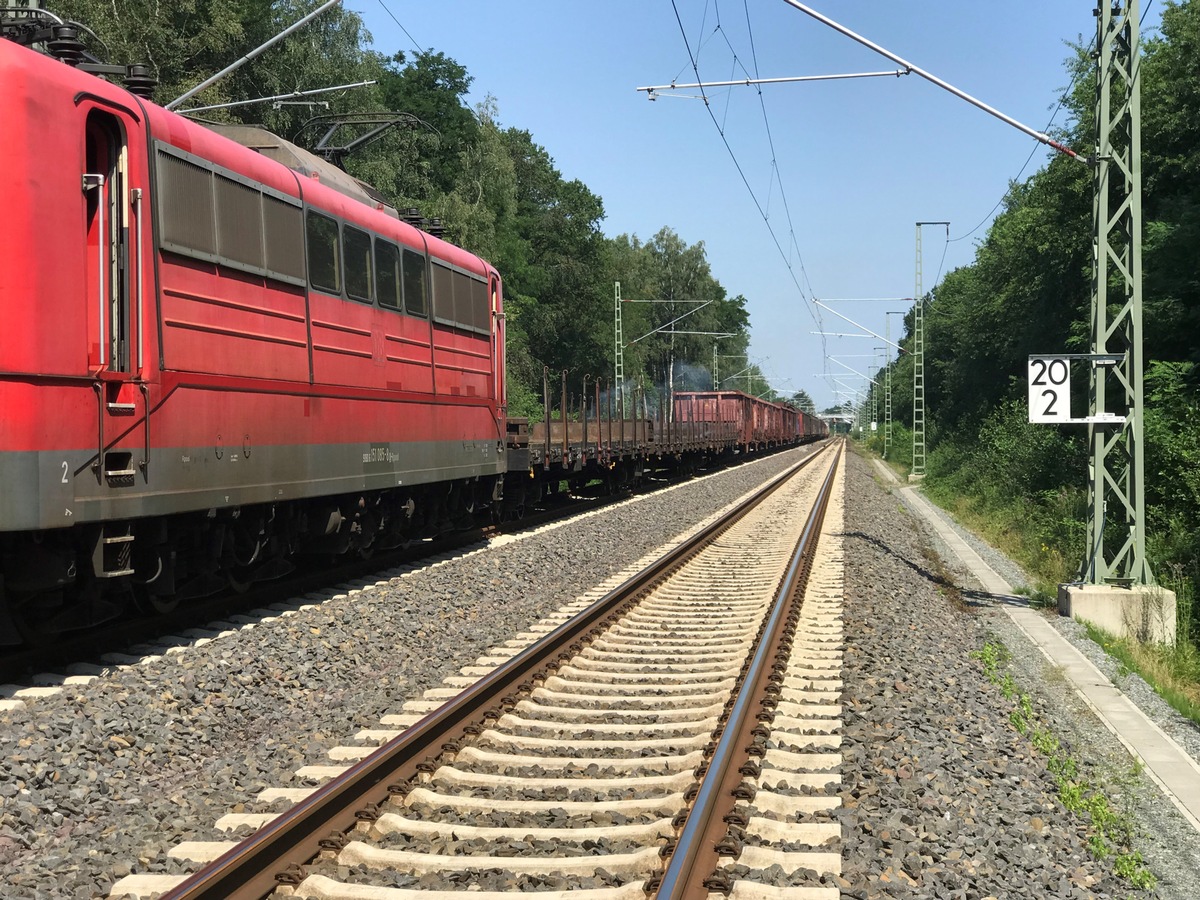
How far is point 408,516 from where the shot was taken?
1348cm

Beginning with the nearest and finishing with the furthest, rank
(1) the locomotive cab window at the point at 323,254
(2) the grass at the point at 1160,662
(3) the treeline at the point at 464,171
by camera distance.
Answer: (2) the grass at the point at 1160,662
(1) the locomotive cab window at the point at 323,254
(3) the treeline at the point at 464,171

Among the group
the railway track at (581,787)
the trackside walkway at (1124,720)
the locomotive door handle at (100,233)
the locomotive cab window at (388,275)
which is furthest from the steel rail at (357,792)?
the locomotive cab window at (388,275)

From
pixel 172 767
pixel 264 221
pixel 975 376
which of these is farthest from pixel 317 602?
pixel 975 376

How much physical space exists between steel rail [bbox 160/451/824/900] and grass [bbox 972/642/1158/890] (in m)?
3.00

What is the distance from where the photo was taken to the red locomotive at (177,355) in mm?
6938

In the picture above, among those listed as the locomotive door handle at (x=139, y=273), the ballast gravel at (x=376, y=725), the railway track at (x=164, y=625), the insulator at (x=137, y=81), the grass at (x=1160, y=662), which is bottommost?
the grass at (x=1160, y=662)

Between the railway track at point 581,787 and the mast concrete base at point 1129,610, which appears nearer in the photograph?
the railway track at point 581,787

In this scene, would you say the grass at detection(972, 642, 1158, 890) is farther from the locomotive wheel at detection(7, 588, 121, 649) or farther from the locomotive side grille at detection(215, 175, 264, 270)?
the locomotive side grille at detection(215, 175, 264, 270)

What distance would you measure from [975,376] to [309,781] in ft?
139

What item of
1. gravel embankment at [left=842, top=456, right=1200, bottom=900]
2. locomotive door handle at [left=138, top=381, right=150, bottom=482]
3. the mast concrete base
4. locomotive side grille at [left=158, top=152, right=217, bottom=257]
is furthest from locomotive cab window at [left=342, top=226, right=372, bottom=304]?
the mast concrete base

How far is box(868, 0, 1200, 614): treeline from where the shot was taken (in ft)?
51.1

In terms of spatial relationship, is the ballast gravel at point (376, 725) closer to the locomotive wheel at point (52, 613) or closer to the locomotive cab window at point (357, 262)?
the locomotive wheel at point (52, 613)

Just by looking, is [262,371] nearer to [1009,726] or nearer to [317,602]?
[317,602]

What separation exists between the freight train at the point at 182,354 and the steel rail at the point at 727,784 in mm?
4068
